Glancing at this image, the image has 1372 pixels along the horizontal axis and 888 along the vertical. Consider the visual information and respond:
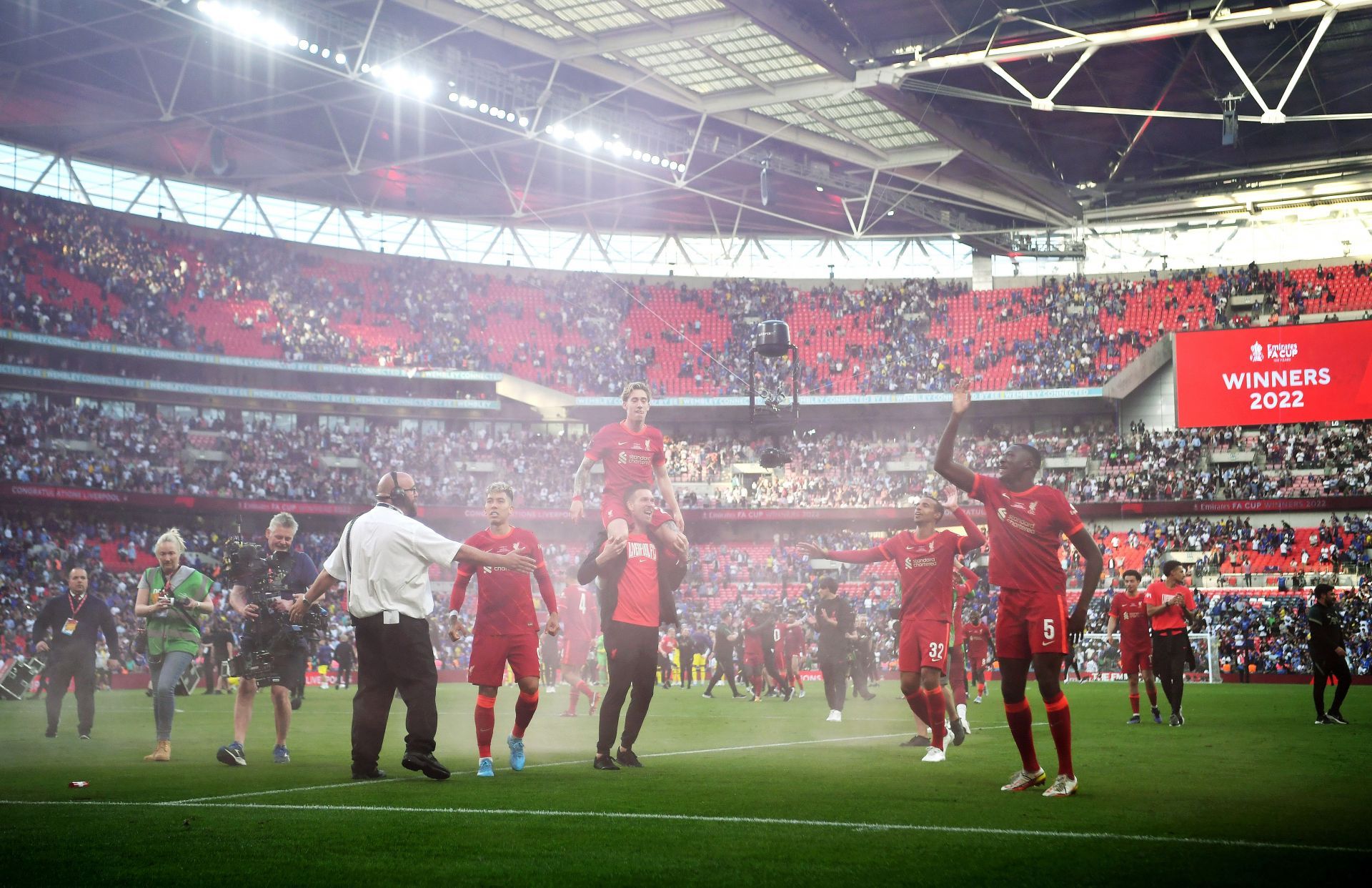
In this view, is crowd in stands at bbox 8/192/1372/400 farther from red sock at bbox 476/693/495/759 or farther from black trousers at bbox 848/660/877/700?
red sock at bbox 476/693/495/759

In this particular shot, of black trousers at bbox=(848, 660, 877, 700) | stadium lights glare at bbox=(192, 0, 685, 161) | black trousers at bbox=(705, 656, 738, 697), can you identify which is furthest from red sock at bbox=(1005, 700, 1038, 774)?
stadium lights glare at bbox=(192, 0, 685, 161)

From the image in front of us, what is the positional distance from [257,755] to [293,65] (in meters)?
32.8

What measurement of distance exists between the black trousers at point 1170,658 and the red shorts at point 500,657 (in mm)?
10315

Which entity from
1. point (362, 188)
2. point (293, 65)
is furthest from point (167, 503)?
point (362, 188)

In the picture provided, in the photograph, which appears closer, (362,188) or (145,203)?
(145,203)

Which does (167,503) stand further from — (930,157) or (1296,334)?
(1296,334)

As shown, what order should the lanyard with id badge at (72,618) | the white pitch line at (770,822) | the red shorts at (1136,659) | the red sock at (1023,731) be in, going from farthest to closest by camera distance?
the red shorts at (1136,659) < the lanyard with id badge at (72,618) < the red sock at (1023,731) < the white pitch line at (770,822)

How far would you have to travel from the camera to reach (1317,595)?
15688mm

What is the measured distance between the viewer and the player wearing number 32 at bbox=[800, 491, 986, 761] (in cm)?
1052

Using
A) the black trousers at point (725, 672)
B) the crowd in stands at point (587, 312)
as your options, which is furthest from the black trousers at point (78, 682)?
the crowd in stands at point (587, 312)

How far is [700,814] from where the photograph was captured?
6.69 metres

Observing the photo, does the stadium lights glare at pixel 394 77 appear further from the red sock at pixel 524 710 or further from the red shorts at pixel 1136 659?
the red sock at pixel 524 710

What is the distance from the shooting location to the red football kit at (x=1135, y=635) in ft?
55.4

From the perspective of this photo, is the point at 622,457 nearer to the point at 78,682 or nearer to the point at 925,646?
the point at 925,646
